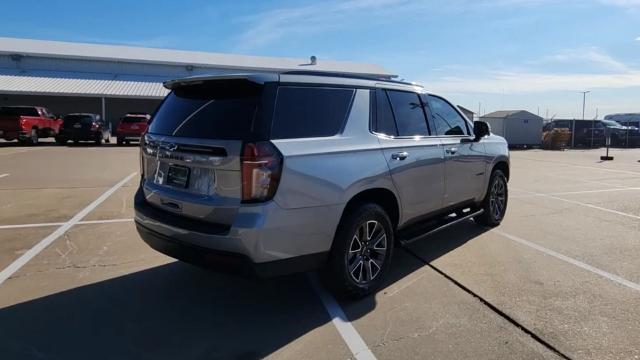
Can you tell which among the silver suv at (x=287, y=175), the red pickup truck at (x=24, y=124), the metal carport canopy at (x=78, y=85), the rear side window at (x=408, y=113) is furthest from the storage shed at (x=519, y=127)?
the silver suv at (x=287, y=175)

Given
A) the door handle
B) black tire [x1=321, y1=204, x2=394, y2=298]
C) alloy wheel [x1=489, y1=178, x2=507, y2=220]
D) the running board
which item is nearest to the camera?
black tire [x1=321, y1=204, x2=394, y2=298]

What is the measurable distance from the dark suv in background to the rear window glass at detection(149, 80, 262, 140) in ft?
75.2

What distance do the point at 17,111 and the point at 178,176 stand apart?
76.5ft

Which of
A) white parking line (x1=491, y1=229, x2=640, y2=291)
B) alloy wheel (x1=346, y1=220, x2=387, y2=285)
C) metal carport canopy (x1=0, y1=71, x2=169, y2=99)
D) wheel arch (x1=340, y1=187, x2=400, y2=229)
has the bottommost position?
white parking line (x1=491, y1=229, x2=640, y2=291)

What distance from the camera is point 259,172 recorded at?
3.46 metres

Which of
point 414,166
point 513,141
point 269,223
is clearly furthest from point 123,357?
point 513,141

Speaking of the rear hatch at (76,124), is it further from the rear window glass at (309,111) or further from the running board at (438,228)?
the rear window glass at (309,111)

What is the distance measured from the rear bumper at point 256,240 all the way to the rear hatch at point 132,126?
75.4ft

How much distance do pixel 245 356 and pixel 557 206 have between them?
735 centimetres

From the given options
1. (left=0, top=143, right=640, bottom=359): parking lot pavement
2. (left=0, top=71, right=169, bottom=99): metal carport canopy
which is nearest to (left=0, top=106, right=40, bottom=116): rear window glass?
(left=0, top=71, right=169, bottom=99): metal carport canopy

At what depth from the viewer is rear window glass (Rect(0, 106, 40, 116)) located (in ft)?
73.6

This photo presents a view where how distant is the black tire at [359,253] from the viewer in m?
4.02

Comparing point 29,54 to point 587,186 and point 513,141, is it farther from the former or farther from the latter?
point 587,186

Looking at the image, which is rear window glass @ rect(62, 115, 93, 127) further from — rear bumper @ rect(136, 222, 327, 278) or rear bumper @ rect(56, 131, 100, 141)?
rear bumper @ rect(136, 222, 327, 278)
